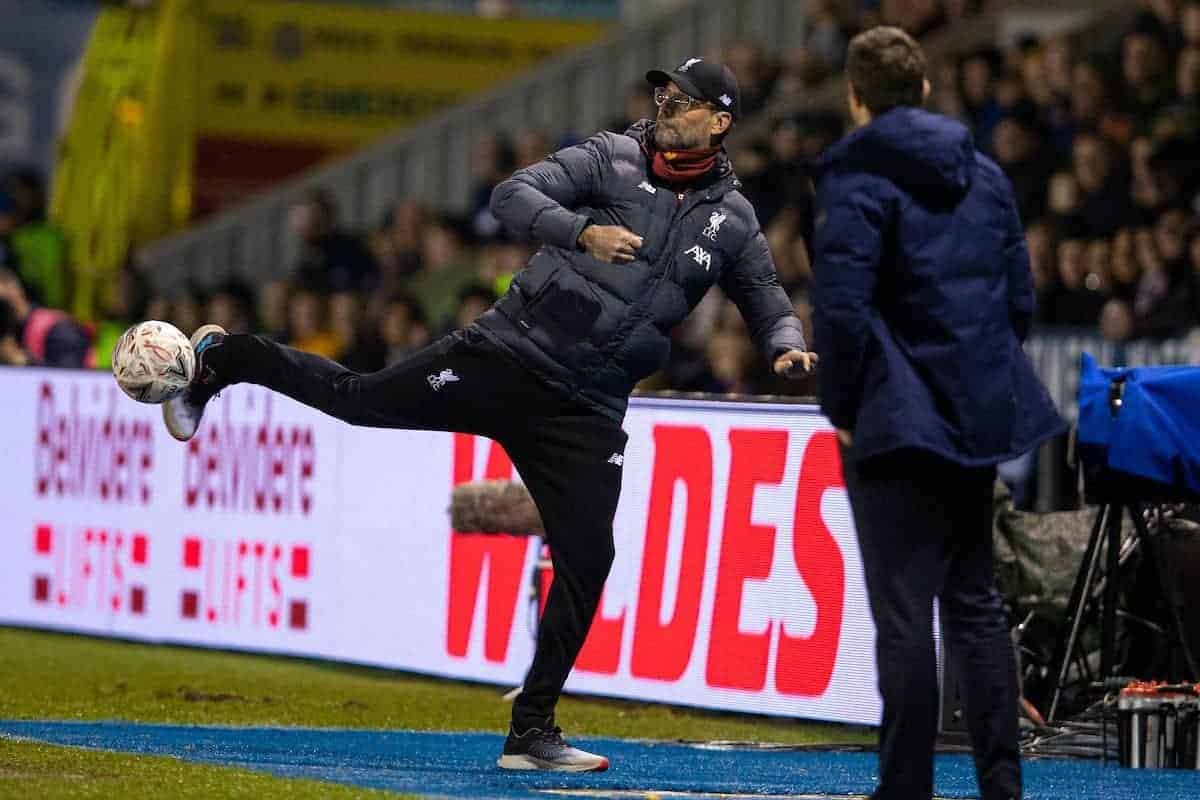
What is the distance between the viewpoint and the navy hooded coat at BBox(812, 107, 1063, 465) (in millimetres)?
6320

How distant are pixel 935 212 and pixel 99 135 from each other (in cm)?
1771

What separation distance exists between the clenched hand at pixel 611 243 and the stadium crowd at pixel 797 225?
→ 6.51 meters

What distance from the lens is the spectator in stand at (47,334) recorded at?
1455 cm

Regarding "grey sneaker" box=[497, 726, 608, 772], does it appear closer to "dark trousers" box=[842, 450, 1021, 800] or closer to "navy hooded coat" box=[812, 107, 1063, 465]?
"dark trousers" box=[842, 450, 1021, 800]

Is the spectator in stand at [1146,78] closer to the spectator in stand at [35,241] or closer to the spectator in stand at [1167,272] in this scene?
the spectator in stand at [1167,272]

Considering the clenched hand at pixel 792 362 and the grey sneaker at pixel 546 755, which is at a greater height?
the clenched hand at pixel 792 362

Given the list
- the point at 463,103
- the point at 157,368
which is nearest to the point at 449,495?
the point at 157,368

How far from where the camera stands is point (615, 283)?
25.9 ft

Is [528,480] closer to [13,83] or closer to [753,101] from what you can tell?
[753,101]

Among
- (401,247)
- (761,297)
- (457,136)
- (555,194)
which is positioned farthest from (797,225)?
(457,136)

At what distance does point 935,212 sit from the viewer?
6.42 m

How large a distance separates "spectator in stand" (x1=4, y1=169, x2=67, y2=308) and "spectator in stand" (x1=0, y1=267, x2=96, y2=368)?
5117 millimetres

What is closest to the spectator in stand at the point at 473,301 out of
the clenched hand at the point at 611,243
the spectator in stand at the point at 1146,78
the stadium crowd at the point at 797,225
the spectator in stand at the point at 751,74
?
the stadium crowd at the point at 797,225

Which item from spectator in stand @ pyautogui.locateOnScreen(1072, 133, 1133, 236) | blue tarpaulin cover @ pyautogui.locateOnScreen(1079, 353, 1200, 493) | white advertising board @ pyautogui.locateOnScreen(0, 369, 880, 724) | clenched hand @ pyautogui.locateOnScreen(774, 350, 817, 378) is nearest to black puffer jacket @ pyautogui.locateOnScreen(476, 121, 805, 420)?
clenched hand @ pyautogui.locateOnScreen(774, 350, 817, 378)
